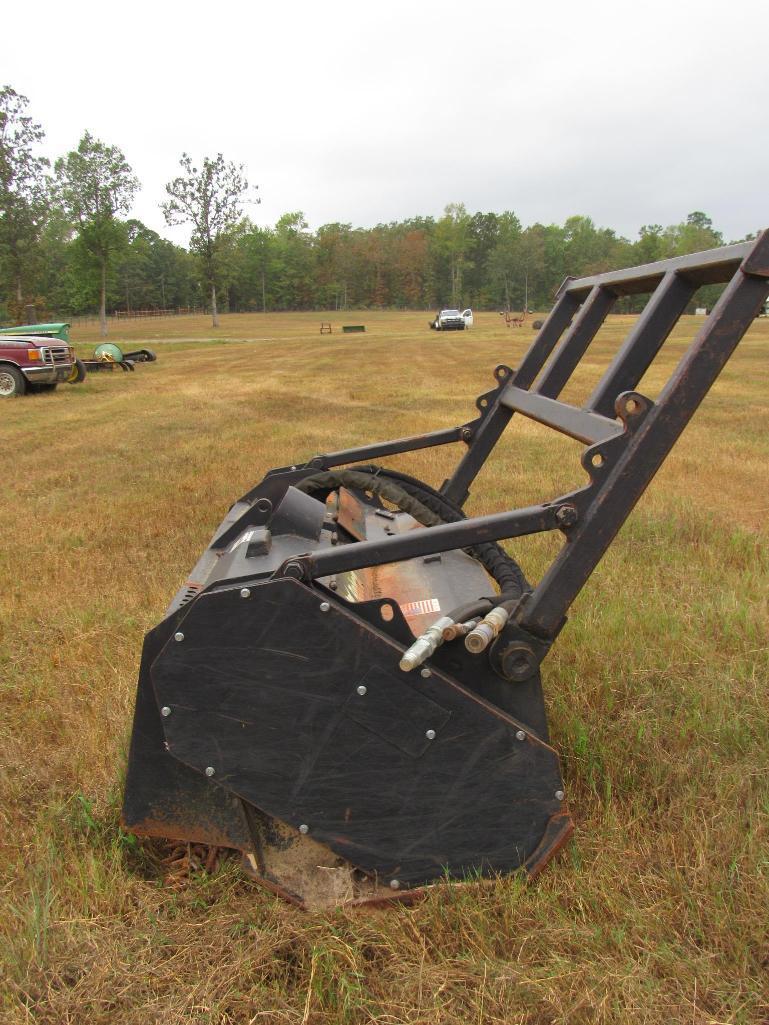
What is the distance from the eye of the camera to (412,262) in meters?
98.7

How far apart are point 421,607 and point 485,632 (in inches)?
29.0

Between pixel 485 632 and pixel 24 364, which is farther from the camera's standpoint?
pixel 24 364

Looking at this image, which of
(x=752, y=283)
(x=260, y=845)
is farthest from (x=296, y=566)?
(x=752, y=283)

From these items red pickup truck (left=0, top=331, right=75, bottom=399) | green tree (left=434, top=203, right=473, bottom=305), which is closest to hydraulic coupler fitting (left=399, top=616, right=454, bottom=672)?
red pickup truck (left=0, top=331, right=75, bottom=399)

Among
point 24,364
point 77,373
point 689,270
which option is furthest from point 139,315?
point 689,270

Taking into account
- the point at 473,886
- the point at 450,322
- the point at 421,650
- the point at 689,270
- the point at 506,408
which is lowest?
the point at 473,886

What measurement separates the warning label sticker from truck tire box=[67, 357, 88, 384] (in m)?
17.0

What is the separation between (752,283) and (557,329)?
1.41 meters

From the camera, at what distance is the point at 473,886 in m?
1.98

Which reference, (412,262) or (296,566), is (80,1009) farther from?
(412,262)

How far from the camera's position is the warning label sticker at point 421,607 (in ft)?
8.27

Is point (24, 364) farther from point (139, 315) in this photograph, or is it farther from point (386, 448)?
point (139, 315)

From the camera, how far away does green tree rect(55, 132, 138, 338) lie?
4103 centimetres

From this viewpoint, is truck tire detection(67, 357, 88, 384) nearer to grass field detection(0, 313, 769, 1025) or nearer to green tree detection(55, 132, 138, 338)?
grass field detection(0, 313, 769, 1025)
